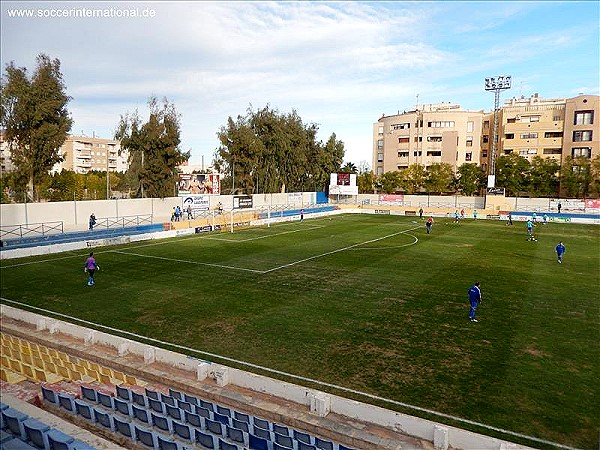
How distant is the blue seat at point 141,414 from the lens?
8.90 m

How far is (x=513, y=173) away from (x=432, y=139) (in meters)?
20.4

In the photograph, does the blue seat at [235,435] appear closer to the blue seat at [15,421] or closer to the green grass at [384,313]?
the blue seat at [15,421]

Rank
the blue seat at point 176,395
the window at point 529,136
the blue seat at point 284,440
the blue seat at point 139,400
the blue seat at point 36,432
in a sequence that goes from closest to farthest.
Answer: the blue seat at point 36,432 → the blue seat at point 284,440 → the blue seat at point 139,400 → the blue seat at point 176,395 → the window at point 529,136

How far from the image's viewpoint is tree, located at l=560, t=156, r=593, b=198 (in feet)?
235

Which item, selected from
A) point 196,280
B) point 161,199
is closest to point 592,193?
point 161,199

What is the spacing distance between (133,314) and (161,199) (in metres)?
35.1

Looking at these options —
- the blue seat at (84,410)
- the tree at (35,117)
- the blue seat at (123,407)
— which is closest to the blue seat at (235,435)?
the blue seat at (123,407)

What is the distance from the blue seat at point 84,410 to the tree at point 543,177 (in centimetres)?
8065

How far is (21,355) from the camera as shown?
504 inches

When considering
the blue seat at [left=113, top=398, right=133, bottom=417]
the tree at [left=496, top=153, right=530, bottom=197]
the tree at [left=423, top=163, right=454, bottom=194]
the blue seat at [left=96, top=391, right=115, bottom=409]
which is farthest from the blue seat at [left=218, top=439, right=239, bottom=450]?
the tree at [left=423, top=163, right=454, bottom=194]

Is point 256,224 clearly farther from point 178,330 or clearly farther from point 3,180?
point 178,330

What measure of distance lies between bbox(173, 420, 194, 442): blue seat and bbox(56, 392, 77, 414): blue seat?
2.45 m

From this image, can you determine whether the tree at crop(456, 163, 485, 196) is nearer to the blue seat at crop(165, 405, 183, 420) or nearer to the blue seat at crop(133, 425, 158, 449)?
the blue seat at crop(165, 405, 183, 420)

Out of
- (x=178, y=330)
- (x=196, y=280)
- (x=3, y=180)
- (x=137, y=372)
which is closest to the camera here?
(x=137, y=372)
